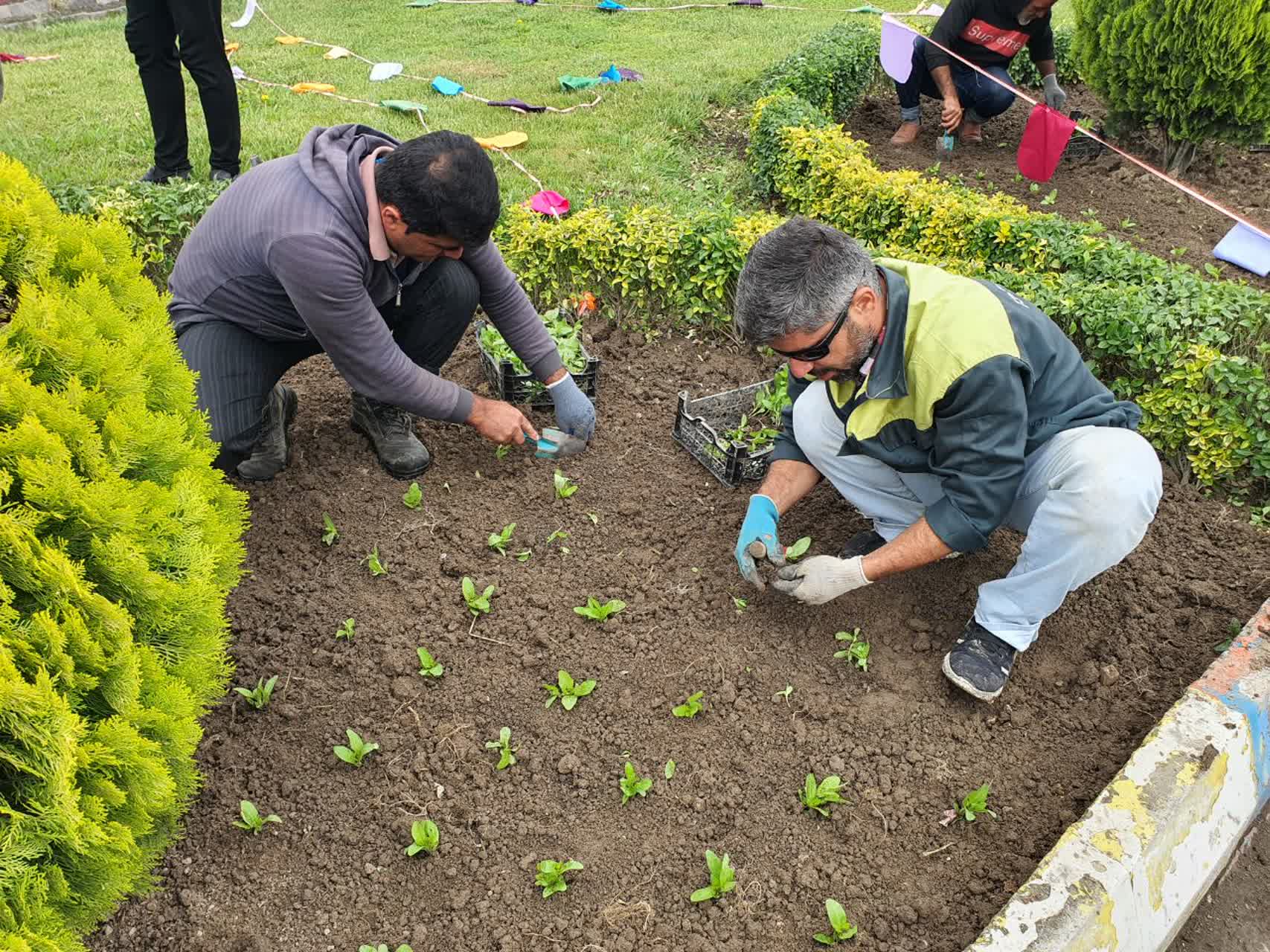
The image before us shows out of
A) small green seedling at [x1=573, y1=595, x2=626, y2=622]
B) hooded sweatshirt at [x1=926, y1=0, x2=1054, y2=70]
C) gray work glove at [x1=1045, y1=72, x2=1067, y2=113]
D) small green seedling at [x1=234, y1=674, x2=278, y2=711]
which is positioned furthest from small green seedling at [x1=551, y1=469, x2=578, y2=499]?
gray work glove at [x1=1045, y1=72, x2=1067, y2=113]

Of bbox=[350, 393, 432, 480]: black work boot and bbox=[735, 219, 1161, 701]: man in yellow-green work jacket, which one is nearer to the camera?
bbox=[735, 219, 1161, 701]: man in yellow-green work jacket

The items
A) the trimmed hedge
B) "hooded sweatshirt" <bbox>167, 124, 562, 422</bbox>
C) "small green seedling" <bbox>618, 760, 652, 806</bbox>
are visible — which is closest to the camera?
the trimmed hedge

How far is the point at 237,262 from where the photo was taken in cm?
321

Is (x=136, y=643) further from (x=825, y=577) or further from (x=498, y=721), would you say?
(x=825, y=577)

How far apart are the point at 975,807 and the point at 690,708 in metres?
0.82

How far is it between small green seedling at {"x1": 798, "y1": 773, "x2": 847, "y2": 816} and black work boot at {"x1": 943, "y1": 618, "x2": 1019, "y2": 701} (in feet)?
1.77

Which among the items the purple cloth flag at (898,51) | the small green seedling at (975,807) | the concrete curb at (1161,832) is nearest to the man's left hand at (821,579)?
the small green seedling at (975,807)

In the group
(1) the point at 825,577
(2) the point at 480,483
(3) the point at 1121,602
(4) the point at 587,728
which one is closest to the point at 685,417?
(2) the point at 480,483

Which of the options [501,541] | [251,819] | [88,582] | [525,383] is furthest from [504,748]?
[525,383]

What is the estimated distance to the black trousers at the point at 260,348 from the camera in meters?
3.30

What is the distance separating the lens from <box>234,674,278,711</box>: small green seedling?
2.76m

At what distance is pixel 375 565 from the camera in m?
3.23

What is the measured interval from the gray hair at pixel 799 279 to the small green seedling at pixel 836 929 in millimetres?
1461

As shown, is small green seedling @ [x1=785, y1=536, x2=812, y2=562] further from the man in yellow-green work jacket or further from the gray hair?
the gray hair
